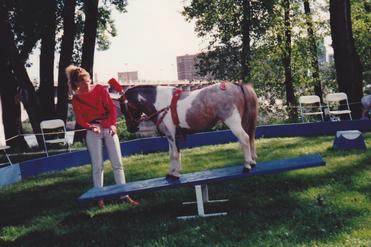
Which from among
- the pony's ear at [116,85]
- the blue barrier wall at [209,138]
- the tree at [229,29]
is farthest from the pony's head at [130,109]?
the tree at [229,29]

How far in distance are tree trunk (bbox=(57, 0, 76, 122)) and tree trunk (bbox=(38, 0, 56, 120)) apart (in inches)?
13.8

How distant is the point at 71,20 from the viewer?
57.4 ft

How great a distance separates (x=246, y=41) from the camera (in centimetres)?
2955

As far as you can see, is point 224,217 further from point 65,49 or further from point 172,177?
point 65,49

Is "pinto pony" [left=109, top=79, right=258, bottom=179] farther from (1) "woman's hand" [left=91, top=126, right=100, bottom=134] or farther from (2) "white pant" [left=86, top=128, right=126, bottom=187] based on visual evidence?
(2) "white pant" [left=86, top=128, right=126, bottom=187]

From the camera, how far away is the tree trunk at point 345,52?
53.9ft

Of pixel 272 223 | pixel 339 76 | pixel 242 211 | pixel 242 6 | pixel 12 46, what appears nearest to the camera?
pixel 272 223

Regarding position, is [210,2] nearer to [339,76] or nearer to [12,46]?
[339,76]

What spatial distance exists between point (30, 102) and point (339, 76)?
1145 cm

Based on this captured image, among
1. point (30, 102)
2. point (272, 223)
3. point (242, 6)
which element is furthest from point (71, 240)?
point (242, 6)

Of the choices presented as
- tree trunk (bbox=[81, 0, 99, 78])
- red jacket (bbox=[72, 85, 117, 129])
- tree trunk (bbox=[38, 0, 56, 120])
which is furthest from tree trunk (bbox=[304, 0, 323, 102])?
red jacket (bbox=[72, 85, 117, 129])

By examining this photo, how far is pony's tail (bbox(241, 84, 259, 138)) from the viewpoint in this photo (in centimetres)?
593

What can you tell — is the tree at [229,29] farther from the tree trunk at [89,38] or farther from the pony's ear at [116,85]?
the pony's ear at [116,85]

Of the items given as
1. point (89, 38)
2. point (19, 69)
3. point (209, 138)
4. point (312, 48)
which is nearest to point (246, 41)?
point (312, 48)
